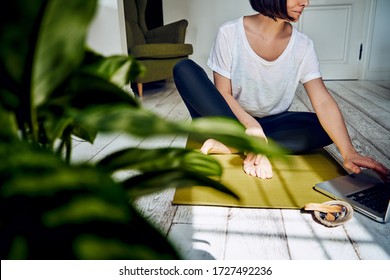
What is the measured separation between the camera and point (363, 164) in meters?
1.03

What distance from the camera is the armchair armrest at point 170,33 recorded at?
325 centimetres

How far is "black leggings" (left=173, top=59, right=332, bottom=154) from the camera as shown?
122 centimetres

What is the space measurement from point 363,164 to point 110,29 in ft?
6.00

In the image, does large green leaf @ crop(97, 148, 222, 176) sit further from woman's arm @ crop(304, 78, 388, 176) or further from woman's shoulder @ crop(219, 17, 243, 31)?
woman's shoulder @ crop(219, 17, 243, 31)

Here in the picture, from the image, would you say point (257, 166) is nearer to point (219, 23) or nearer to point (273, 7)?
point (273, 7)

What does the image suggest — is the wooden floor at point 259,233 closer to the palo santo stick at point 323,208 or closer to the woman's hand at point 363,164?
the palo santo stick at point 323,208

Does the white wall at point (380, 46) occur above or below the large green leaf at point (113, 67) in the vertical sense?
below

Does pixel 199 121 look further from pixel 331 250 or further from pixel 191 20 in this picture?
pixel 191 20

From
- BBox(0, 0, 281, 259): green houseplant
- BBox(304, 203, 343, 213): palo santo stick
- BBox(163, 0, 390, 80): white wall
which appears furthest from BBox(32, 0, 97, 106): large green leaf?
BBox(163, 0, 390, 80): white wall

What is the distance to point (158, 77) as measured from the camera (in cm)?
300

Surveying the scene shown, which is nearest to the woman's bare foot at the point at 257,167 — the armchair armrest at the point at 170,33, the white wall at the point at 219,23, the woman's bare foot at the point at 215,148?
the woman's bare foot at the point at 215,148

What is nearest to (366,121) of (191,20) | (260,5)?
(260,5)

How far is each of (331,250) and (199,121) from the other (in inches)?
28.0

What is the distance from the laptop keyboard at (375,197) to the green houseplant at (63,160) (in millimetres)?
850
